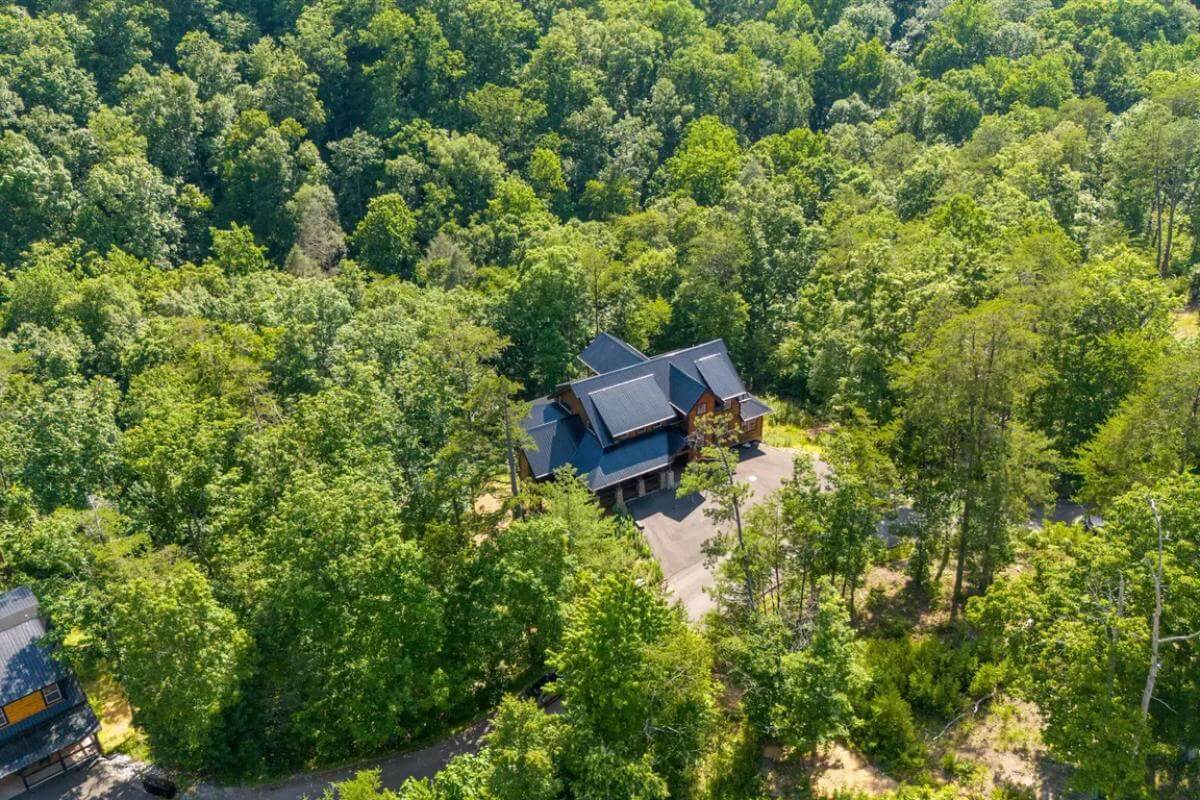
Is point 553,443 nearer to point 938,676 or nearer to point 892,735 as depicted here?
point 938,676

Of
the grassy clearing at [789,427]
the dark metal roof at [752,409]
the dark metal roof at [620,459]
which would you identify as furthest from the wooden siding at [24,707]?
the grassy clearing at [789,427]

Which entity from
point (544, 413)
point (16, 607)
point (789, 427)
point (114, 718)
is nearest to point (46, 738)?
point (114, 718)

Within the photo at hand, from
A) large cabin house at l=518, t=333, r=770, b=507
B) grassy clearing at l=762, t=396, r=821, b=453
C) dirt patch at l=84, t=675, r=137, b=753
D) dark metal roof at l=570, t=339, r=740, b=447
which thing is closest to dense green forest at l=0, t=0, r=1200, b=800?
grassy clearing at l=762, t=396, r=821, b=453

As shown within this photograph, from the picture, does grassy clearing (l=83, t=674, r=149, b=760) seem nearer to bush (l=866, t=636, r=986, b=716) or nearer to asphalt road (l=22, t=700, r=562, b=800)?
asphalt road (l=22, t=700, r=562, b=800)

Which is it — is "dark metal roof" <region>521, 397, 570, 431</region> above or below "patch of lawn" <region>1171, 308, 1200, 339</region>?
above

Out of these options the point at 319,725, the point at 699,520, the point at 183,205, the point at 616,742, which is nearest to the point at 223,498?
the point at 319,725

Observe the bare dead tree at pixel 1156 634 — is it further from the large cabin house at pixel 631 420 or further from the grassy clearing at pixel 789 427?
the grassy clearing at pixel 789 427

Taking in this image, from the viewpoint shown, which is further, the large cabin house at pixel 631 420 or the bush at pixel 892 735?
the large cabin house at pixel 631 420
